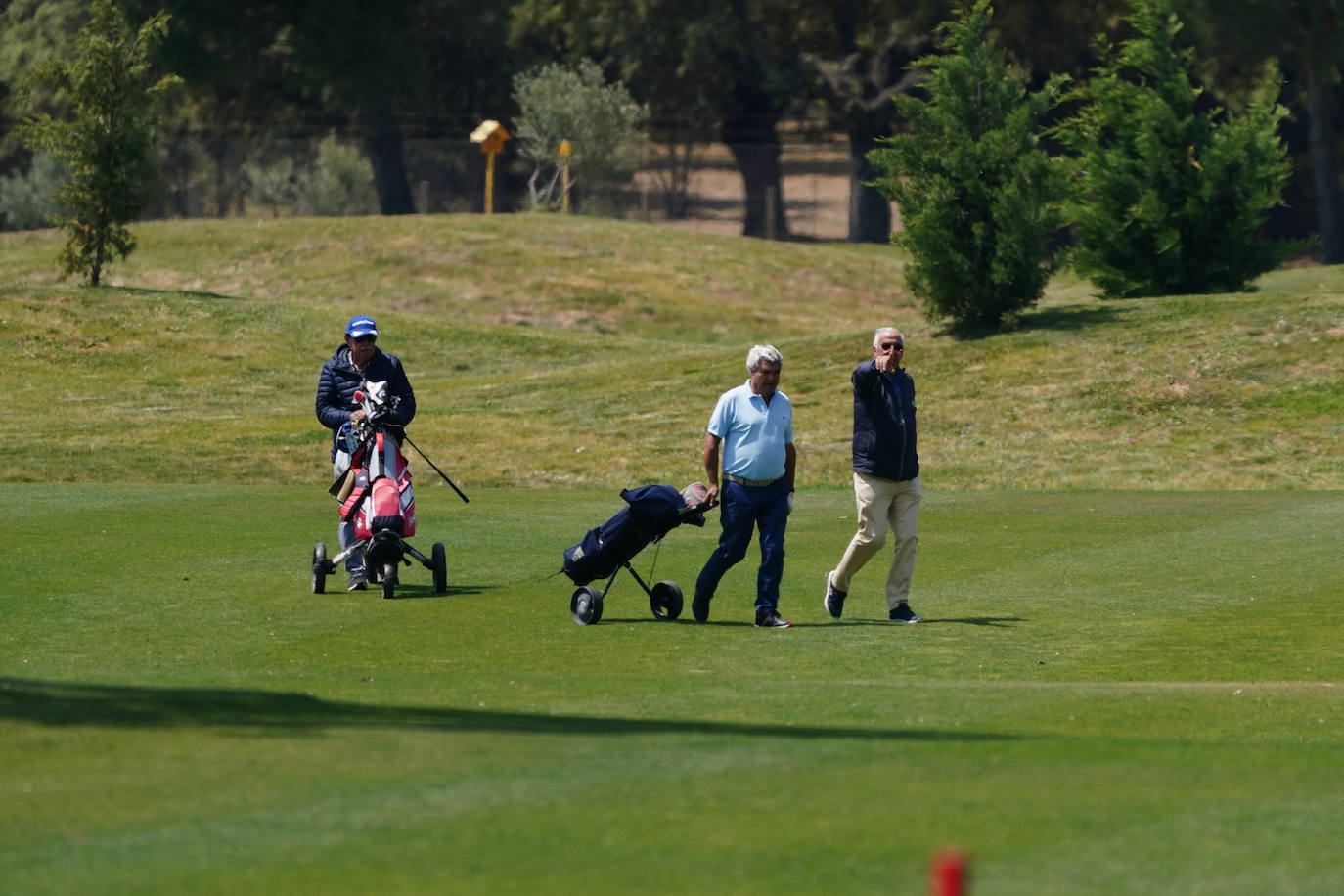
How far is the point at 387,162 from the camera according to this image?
71.9 meters

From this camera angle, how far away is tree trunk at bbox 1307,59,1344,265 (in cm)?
5950

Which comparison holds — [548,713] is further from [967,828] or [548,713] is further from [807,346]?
[807,346]

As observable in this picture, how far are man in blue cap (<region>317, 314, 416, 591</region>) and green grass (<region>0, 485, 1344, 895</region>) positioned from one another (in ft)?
2.03

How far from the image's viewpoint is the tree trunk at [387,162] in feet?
234

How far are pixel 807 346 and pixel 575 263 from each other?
17.5 metres

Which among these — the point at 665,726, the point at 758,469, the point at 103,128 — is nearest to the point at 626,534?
the point at 758,469

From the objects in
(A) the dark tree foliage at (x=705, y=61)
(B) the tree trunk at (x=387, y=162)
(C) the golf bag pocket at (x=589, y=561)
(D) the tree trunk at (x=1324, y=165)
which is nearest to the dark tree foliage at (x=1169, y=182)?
(D) the tree trunk at (x=1324, y=165)

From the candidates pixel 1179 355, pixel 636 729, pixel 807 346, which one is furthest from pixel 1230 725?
pixel 807 346

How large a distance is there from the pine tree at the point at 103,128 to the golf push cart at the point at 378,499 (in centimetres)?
3090

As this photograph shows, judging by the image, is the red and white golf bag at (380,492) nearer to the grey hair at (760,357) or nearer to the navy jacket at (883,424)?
the grey hair at (760,357)

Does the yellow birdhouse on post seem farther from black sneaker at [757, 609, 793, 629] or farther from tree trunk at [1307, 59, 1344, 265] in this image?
black sneaker at [757, 609, 793, 629]

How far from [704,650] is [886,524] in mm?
2258

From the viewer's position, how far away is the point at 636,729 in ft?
30.9

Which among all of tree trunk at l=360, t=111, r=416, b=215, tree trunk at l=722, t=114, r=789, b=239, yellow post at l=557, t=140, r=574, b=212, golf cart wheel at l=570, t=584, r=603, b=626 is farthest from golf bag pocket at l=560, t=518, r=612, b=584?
tree trunk at l=722, t=114, r=789, b=239
